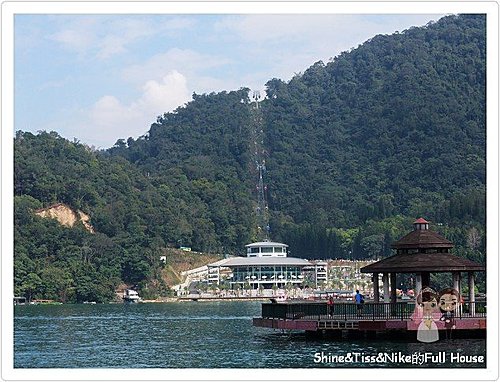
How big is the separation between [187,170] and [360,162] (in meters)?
29.9

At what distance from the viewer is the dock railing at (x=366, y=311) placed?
139ft

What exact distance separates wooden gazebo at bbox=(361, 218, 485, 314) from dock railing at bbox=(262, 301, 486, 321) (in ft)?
1.57

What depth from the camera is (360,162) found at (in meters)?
196

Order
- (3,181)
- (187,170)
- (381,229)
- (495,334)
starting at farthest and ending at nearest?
(187,170) → (381,229) → (495,334) → (3,181)

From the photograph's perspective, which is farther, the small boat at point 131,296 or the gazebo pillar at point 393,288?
the small boat at point 131,296

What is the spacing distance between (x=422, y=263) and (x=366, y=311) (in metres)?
2.73

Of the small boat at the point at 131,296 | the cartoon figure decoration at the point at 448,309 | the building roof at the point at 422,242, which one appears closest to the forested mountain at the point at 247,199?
the small boat at the point at 131,296

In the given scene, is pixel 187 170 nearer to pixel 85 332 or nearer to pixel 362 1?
pixel 85 332

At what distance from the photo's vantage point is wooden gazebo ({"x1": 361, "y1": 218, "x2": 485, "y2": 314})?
4294 centimetres

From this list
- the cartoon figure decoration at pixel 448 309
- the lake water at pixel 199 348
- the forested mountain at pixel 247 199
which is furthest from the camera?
the forested mountain at pixel 247 199

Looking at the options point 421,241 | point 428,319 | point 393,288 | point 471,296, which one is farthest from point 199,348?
point 471,296

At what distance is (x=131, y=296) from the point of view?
431ft

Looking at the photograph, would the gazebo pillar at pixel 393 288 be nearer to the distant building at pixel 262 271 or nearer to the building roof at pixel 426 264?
the building roof at pixel 426 264

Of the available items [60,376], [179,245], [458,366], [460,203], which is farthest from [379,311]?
[179,245]
